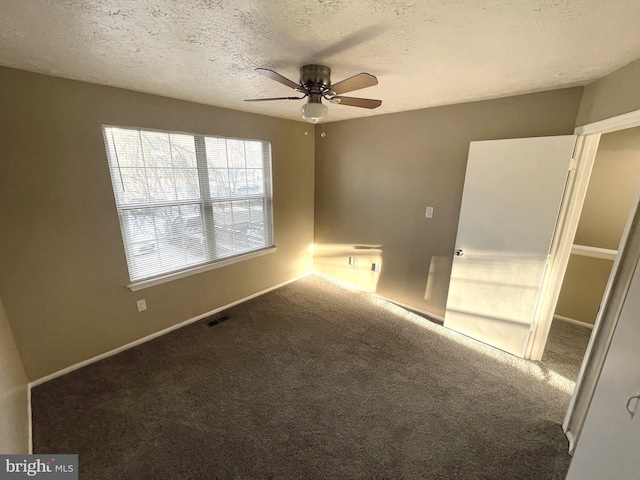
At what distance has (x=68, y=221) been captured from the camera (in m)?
1.97

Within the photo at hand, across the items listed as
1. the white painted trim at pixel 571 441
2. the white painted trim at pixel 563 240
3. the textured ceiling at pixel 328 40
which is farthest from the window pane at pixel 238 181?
the white painted trim at pixel 571 441

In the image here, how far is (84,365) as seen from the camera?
86.4 inches

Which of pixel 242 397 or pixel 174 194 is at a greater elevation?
pixel 174 194

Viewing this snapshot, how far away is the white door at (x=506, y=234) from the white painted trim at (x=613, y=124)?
0.31ft

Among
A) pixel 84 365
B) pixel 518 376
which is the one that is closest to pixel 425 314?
pixel 518 376

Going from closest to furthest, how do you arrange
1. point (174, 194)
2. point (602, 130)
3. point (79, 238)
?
point (602, 130)
point (79, 238)
point (174, 194)

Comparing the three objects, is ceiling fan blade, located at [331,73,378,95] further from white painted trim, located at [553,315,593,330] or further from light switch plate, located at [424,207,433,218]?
white painted trim, located at [553,315,593,330]

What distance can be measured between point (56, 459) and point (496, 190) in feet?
11.7

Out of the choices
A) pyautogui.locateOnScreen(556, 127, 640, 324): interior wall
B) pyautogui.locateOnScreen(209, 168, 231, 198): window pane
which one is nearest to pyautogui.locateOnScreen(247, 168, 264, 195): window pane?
pyautogui.locateOnScreen(209, 168, 231, 198): window pane

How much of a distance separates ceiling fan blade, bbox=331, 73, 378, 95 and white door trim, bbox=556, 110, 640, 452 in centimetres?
146

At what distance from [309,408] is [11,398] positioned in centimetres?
173

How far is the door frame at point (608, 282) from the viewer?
1.36 m

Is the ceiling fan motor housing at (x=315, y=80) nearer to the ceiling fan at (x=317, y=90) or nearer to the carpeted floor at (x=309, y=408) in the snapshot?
the ceiling fan at (x=317, y=90)

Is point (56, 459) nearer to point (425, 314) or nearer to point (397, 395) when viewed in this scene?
point (397, 395)
